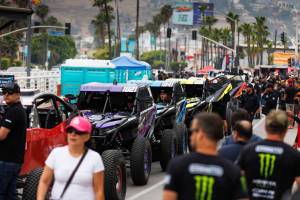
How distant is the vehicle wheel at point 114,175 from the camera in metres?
12.7

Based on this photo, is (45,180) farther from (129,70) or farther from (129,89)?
(129,70)

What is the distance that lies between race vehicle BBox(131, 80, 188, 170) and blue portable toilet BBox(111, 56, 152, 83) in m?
15.0

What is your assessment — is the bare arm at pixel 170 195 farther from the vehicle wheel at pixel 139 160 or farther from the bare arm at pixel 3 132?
the vehicle wheel at pixel 139 160

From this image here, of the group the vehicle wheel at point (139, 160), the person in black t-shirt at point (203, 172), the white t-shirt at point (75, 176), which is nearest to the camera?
the person in black t-shirt at point (203, 172)

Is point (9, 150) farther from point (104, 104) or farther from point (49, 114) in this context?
point (104, 104)

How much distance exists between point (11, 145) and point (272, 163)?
366 cm

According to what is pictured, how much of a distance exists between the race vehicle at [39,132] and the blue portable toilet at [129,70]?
22.5 meters

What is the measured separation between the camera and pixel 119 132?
15.3 m

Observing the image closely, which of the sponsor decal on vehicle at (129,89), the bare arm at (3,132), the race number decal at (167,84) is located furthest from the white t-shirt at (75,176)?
the race number decal at (167,84)

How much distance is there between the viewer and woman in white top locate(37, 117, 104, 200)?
7332 mm

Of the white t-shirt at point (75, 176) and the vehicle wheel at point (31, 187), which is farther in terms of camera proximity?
the vehicle wheel at point (31, 187)

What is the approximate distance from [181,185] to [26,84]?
87.8ft

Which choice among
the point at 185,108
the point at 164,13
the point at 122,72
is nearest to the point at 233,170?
the point at 185,108

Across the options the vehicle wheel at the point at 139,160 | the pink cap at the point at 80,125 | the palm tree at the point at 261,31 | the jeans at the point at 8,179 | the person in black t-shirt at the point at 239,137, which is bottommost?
the vehicle wheel at the point at 139,160
